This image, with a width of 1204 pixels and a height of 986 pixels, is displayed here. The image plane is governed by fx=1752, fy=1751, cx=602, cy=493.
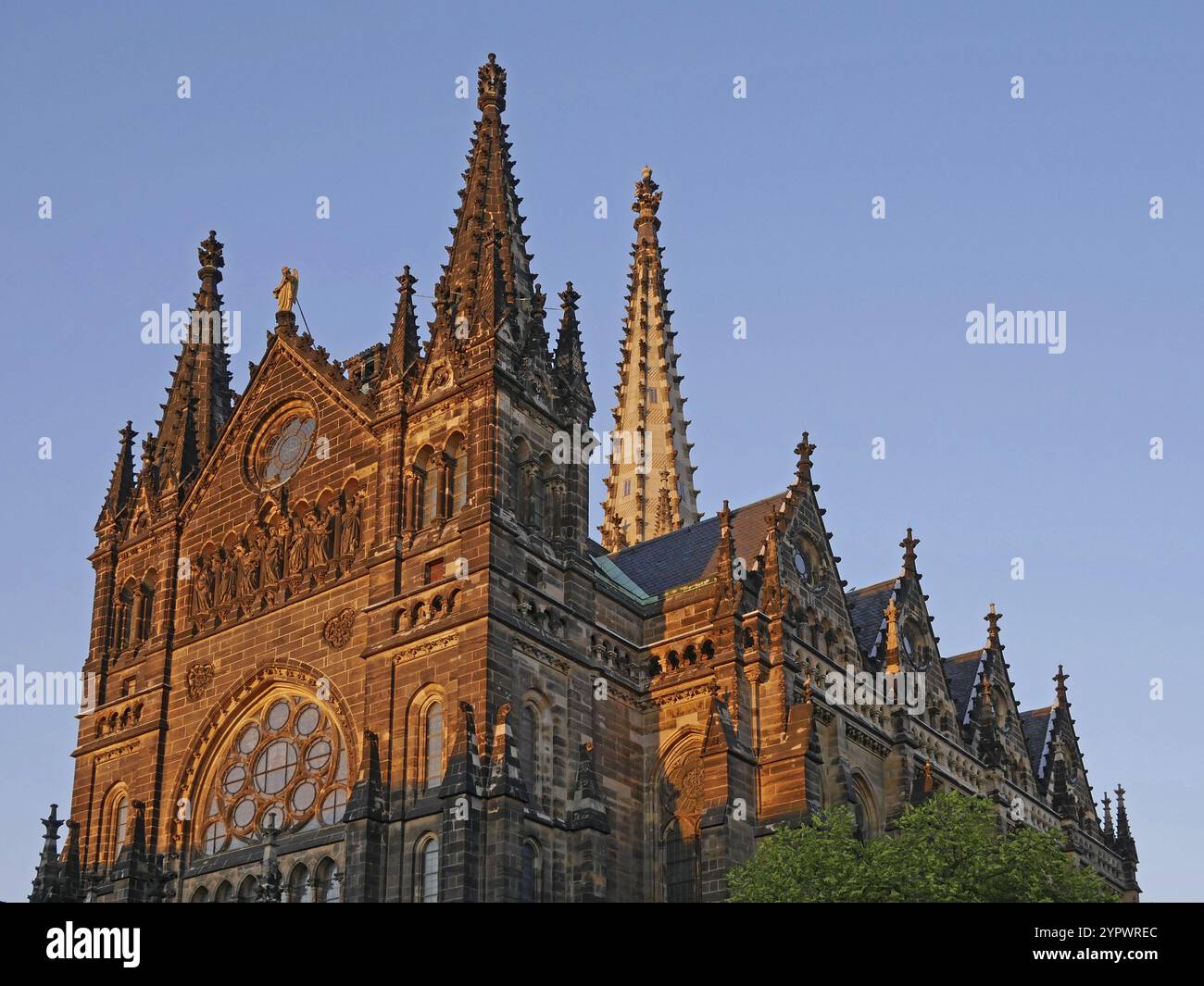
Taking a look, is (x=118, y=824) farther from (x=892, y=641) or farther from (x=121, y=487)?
(x=892, y=641)

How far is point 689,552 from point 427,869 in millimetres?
17748

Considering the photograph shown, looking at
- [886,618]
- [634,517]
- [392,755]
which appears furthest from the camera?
[634,517]

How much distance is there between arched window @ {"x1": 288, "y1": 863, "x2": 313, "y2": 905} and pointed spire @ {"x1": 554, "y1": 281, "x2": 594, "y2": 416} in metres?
15.7

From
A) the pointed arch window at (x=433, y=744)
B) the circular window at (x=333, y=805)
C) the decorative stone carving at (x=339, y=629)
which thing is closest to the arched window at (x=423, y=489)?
the decorative stone carving at (x=339, y=629)

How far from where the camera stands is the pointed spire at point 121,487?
58.6 metres

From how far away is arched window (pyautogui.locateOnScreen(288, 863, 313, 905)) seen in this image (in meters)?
46.5

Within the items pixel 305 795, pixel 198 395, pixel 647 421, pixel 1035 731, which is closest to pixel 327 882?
pixel 305 795

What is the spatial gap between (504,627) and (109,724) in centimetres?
1588

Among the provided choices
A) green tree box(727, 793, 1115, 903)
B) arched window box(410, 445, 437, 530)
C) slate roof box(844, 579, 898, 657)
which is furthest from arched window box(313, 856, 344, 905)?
slate roof box(844, 579, 898, 657)

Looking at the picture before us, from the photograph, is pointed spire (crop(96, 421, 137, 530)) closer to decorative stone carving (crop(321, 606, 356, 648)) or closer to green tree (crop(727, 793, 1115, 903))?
decorative stone carving (crop(321, 606, 356, 648))
